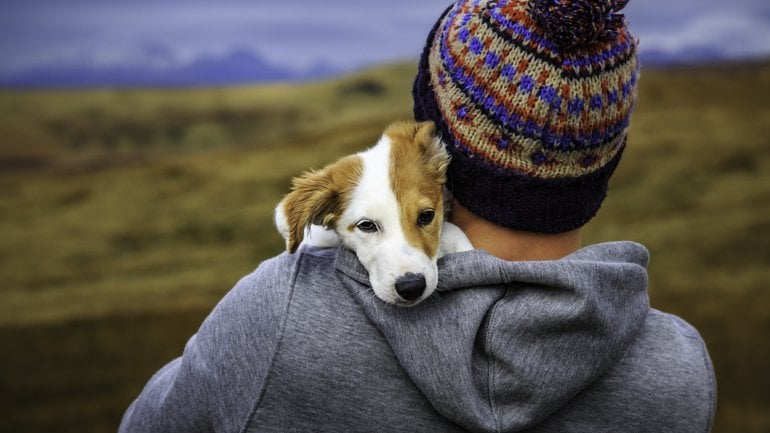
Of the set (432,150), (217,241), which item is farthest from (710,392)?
(217,241)

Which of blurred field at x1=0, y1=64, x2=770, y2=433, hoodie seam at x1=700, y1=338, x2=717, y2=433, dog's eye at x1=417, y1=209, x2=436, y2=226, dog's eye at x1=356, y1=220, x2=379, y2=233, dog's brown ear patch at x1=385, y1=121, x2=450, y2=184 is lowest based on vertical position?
blurred field at x1=0, y1=64, x2=770, y2=433

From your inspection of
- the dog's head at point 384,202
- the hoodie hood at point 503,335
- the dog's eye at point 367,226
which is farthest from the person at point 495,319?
the dog's eye at point 367,226

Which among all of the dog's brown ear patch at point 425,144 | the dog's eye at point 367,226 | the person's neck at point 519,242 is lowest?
the dog's eye at point 367,226

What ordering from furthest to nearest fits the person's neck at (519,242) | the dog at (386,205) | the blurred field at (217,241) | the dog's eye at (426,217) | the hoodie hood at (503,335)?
the blurred field at (217,241) → the dog's eye at (426,217) → the dog at (386,205) → the person's neck at (519,242) → the hoodie hood at (503,335)

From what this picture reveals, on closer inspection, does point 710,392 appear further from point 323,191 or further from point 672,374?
point 323,191

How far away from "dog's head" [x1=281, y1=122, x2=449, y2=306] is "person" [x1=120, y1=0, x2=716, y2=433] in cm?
41

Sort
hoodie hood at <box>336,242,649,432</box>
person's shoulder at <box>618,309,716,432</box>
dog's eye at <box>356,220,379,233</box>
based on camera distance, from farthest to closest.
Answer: dog's eye at <box>356,220,379,233</box> < person's shoulder at <box>618,309,716,432</box> < hoodie hood at <box>336,242,649,432</box>

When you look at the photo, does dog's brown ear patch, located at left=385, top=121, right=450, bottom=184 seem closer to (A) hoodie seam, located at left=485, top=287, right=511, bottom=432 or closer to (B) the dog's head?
(B) the dog's head

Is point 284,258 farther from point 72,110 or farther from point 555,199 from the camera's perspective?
point 72,110

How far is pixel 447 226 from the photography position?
97.4 inches

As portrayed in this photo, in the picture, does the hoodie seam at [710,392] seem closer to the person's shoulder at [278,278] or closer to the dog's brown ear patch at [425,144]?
the dog's brown ear patch at [425,144]

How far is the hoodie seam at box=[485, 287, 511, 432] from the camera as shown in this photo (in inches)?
71.3

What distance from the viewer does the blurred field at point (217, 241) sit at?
35.2 ft

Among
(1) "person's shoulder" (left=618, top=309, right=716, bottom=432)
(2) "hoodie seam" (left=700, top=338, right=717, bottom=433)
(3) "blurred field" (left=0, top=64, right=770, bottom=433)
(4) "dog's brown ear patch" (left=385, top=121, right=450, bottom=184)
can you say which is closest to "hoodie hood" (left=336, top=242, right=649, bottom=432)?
(1) "person's shoulder" (left=618, top=309, right=716, bottom=432)
